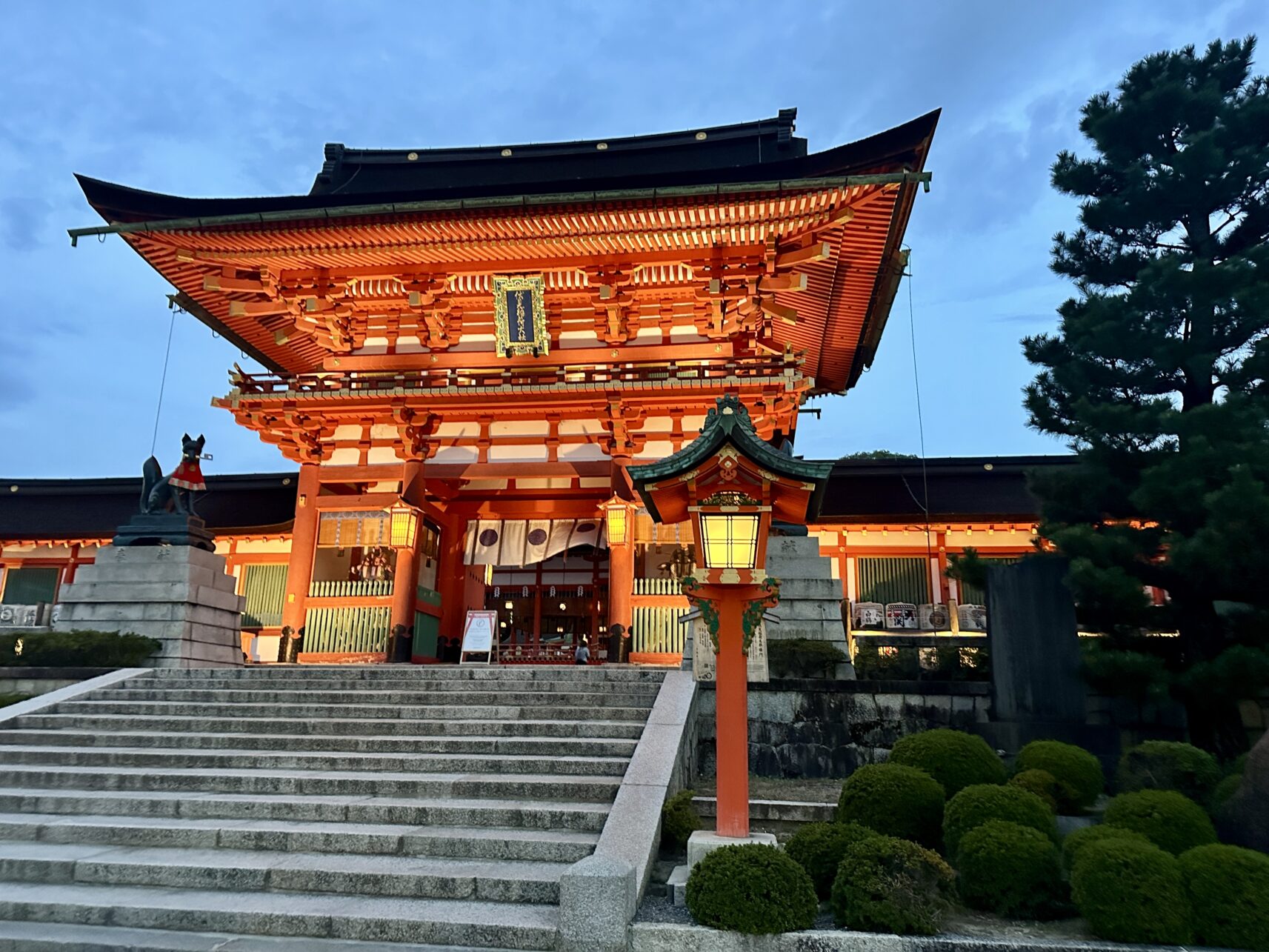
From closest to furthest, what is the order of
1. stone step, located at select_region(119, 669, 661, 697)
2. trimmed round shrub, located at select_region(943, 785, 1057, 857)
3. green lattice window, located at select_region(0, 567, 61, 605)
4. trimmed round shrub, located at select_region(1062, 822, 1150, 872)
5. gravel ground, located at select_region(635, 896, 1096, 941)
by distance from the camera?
gravel ground, located at select_region(635, 896, 1096, 941) → trimmed round shrub, located at select_region(1062, 822, 1150, 872) → trimmed round shrub, located at select_region(943, 785, 1057, 857) → stone step, located at select_region(119, 669, 661, 697) → green lattice window, located at select_region(0, 567, 61, 605)

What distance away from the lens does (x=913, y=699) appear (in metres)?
9.37

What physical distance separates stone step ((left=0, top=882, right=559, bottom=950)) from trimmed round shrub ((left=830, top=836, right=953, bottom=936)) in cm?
187

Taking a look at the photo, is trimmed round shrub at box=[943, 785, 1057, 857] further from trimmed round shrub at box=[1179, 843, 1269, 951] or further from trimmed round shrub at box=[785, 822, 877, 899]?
trimmed round shrub at box=[1179, 843, 1269, 951]

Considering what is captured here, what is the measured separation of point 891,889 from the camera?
15.8 feet

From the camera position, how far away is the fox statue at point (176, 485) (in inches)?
523

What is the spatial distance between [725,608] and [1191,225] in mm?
9073

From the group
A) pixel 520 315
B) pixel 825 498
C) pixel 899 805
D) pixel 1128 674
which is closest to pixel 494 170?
pixel 520 315

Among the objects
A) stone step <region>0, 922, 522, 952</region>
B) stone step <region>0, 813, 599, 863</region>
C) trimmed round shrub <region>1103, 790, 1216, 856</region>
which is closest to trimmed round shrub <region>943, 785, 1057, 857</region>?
trimmed round shrub <region>1103, 790, 1216, 856</region>

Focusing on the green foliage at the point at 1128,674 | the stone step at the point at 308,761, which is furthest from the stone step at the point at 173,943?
the green foliage at the point at 1128,674

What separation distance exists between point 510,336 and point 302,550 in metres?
6.04

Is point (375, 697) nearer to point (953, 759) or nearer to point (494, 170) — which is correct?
point (953, 759)

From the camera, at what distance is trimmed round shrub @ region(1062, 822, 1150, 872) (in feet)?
16.7

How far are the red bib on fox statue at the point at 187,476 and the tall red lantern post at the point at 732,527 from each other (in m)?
10.4

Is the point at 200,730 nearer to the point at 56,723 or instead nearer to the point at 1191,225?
the point at 56,723
